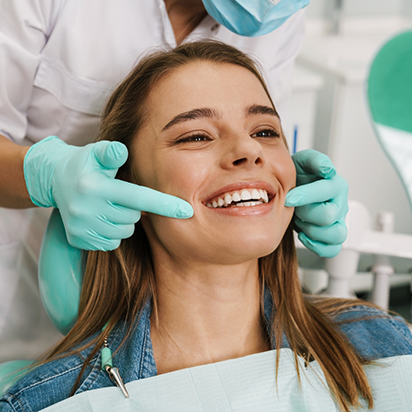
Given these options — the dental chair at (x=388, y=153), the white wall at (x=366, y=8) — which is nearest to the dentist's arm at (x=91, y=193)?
the dental chair at (x=388, y=153)

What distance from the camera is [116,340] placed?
125 centimetres

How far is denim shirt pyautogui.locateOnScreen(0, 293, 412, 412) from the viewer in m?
1.12

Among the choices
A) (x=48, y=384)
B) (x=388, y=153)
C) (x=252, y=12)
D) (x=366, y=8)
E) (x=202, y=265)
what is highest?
(x=366, y=8)

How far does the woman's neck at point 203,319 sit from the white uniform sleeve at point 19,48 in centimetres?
61

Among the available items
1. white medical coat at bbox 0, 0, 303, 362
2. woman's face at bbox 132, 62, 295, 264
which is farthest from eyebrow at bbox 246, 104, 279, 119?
white medical coat at bbox 0, 0, 303, 362

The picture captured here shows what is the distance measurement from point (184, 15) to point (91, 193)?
2.28 feet

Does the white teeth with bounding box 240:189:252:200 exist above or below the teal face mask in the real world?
below

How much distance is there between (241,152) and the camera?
1.08 metres

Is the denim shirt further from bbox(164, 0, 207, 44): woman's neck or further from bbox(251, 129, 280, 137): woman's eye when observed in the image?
bbox(164, 0, 207, 44): woman's neck

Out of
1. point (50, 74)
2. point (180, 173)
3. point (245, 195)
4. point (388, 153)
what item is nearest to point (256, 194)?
point (245, 195)

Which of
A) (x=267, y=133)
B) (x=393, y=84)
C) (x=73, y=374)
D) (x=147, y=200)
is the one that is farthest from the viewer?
(x=393, y=84)

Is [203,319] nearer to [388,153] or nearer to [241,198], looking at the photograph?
[241,198]

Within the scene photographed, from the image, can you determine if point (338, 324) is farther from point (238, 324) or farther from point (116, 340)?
point (116, 340)

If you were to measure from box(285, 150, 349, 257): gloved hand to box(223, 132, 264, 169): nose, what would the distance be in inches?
5.5
